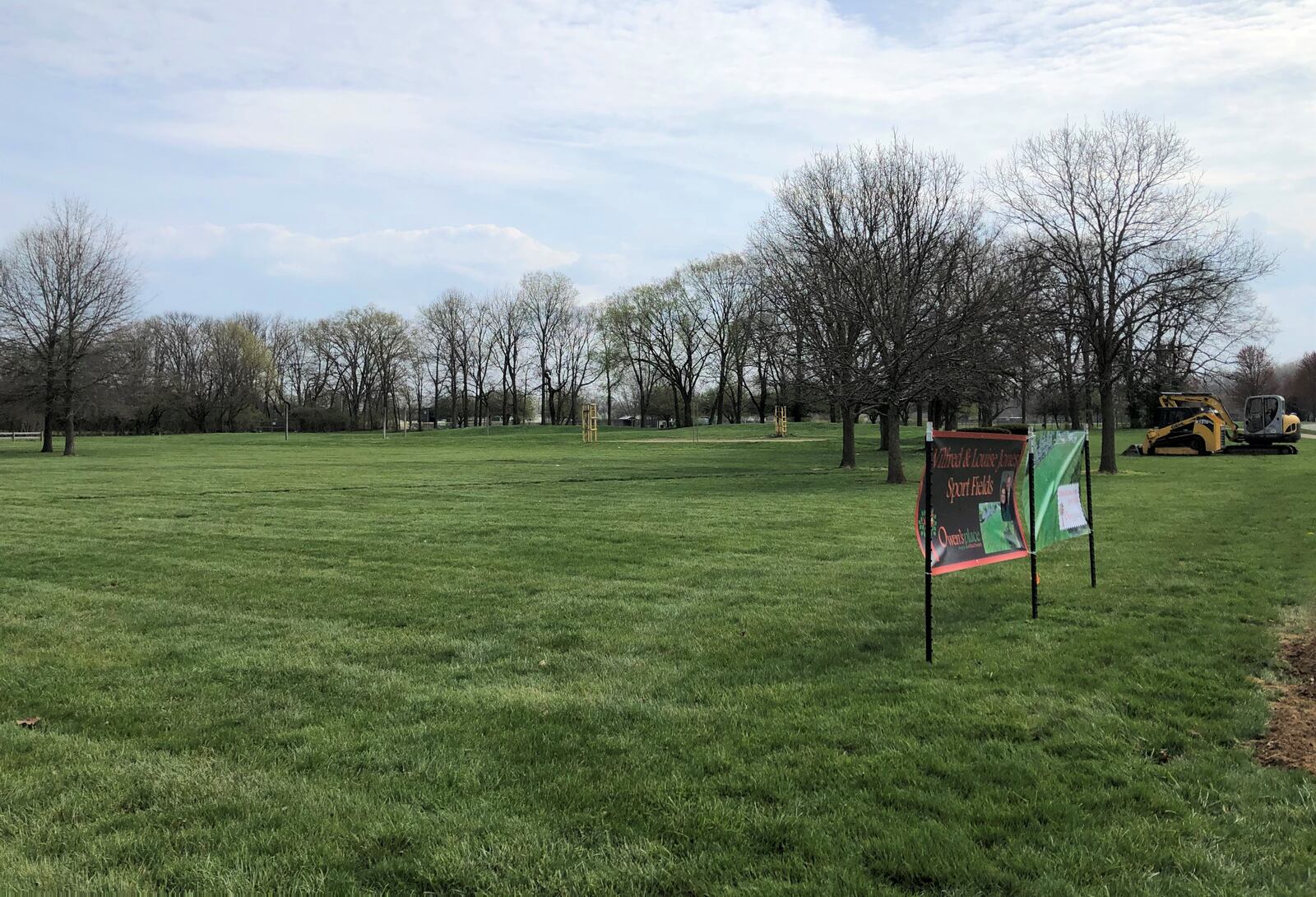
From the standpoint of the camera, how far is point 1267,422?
34.5m

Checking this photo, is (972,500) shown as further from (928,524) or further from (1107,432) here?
(1107,432)

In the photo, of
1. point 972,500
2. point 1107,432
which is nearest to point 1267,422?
point 1107,432

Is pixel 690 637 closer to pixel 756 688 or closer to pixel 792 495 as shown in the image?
pixel 756 688

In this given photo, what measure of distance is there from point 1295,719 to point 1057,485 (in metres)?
3.35

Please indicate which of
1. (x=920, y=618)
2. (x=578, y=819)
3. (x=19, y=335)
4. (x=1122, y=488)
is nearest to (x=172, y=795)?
(x=578, y=819)

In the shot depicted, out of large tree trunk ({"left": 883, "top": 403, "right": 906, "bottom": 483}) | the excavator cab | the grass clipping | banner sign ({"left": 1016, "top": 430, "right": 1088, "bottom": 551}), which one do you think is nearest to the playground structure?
large tree trunk ({"left": 883, "top": 403, "right": 906, "bottom": 483})

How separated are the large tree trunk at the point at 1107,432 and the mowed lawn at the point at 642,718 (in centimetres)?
1469

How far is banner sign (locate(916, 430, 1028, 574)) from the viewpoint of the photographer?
19.5 feet

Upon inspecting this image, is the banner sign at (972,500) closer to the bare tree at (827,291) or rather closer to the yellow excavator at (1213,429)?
the bare tree at (827,291)

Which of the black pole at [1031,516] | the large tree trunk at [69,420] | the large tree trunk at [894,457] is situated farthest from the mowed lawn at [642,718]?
the large tree trunk at [69,420]

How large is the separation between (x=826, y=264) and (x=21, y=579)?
20.6 m

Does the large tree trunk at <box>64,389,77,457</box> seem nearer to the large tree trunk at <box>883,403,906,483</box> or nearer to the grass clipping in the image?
the large tree trunk at <box>883,403,906,483</box>

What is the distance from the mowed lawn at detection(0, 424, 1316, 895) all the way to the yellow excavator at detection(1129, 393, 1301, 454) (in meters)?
25.1

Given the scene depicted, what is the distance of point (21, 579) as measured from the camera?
8.86 m
